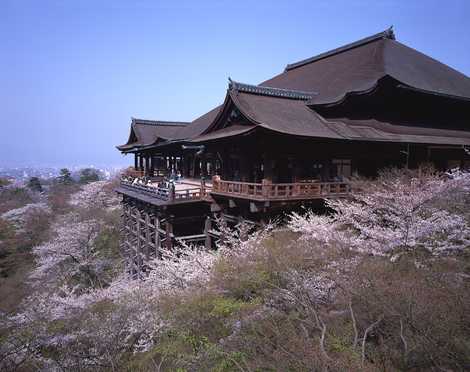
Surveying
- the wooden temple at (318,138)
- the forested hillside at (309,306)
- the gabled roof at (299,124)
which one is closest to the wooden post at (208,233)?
the wooden temple at (318,138)

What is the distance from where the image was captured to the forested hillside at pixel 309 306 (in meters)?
4.85

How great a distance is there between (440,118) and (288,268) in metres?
15.2

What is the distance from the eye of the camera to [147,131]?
93.8 ft

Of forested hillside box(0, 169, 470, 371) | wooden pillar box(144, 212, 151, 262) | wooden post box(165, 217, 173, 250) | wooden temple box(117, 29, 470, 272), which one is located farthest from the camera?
wooden pillar box(144, 212, 151, 262)

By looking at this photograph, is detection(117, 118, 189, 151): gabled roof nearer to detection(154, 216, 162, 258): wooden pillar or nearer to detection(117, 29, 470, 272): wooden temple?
detection(117, 29, 470, 272): wooden temple

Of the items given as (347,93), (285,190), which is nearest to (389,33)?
(347,93)

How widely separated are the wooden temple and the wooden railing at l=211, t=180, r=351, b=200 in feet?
0.14

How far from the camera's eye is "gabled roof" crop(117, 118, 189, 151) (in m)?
27.5

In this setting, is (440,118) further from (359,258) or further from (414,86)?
(359,258)

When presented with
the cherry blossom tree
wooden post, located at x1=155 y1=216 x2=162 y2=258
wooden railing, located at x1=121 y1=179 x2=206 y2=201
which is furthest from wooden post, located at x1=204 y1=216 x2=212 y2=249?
the cherry blossom tree

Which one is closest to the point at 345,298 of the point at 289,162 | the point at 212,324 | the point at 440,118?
the point at 212,324

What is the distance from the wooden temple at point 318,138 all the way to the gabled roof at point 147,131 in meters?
8.95

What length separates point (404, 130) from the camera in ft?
48.9

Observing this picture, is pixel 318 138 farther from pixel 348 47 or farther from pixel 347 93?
pixel 348 47
